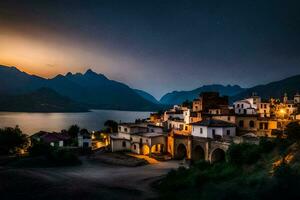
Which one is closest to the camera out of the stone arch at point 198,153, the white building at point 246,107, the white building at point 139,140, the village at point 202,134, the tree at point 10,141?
the village at point 202,134

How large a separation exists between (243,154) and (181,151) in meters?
20.2

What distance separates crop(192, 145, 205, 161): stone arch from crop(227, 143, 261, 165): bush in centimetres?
1329

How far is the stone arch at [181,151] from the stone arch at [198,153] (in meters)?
3.44

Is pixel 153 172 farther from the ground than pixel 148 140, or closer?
closer

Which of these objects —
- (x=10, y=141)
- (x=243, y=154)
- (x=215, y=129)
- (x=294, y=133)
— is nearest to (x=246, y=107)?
(x=215, y=129)

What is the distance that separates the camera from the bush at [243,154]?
33.9m

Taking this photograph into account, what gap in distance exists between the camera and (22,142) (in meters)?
59.8

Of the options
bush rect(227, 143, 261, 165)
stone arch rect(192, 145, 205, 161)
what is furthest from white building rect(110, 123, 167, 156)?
bush rect(227, 143, 261, 165)

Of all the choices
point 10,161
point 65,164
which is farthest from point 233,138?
point 10,161

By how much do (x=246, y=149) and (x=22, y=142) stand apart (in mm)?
44082

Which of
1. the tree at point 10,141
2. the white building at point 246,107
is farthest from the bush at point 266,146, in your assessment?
the tree at point 10,141

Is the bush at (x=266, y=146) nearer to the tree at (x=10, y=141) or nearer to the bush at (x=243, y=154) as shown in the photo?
the bush at (x=243, y=154)

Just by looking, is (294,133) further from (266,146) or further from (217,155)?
(217,155)

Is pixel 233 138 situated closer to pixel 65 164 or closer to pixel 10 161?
pixel 65 164
